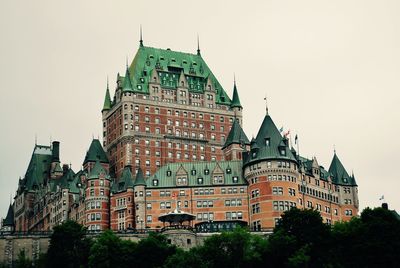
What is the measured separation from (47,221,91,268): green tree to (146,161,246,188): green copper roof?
2812cm

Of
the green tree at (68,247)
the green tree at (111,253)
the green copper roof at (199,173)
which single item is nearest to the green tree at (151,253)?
the green tree at (111,253)

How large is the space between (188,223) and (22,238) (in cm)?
3264

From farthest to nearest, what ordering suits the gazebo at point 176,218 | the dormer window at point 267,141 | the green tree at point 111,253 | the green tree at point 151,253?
the dormer window at point 267,141 → the gazebo at point 176,218 → the green tree at point 111,253 → the green tree at point 151,253

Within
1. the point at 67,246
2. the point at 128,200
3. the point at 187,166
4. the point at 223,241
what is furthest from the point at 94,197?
the point at 223,241

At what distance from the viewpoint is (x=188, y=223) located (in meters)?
180

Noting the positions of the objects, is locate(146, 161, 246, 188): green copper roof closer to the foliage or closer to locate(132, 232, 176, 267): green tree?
the foliage

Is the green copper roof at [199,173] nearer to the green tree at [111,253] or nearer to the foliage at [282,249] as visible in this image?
the foliage at [282,249]

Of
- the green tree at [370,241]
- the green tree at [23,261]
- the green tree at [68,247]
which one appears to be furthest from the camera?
the green tree at [23,261]

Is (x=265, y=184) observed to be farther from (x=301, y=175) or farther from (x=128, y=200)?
(x=128, y=200)

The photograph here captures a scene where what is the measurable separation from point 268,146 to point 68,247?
48.1m

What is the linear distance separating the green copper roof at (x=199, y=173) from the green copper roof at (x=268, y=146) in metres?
3.65

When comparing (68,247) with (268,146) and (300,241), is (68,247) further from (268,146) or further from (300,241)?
(268,146)

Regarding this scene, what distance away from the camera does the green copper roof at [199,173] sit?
186 m

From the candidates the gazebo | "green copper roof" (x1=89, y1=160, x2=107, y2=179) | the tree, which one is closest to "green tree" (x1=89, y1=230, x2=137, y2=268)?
the gazebo
